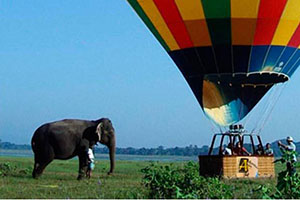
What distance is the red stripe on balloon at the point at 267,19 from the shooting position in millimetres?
16453

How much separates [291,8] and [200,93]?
394 centimetres

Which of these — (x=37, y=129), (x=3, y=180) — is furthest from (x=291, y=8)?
(x=3, y=180)

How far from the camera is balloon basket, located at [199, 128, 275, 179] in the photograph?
53.7 feet

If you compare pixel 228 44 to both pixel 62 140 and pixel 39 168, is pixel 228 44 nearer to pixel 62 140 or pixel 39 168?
pixel 62 140

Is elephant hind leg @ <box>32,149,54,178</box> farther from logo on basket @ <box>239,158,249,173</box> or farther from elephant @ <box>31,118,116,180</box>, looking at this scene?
logo on basket @ <box>239,158,249,173</box>

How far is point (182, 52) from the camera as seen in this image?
58.8 ft

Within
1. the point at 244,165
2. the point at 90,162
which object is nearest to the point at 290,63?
the point at 244,165

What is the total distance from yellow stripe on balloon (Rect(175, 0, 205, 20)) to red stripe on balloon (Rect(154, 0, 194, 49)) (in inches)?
7.8

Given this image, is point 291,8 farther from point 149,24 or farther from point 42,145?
point 42,145

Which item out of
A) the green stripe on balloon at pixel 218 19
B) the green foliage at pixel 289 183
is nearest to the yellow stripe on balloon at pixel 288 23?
the green stripe on balloon at pixel 218 19

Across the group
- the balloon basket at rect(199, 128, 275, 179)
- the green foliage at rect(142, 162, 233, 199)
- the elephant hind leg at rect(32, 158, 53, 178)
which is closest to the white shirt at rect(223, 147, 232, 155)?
the balloon basket at rect(199, 128, 275, 179)

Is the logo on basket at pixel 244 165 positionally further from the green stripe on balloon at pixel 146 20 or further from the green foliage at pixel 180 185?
the green foliage at pixel 180 185

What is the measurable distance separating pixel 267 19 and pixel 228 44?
1.34m

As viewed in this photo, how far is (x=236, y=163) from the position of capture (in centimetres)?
1648
